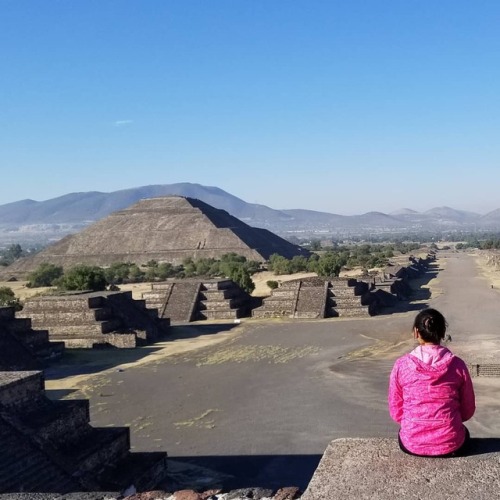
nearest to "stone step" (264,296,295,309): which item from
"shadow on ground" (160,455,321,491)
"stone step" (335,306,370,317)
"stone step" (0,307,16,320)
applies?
"stone step" (335,306,370,317)

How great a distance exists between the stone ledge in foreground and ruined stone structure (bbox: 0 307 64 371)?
17917mm

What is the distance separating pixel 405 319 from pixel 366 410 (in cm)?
1798

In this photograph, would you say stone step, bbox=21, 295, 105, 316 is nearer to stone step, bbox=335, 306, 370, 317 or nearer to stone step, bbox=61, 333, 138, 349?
stone step, bbox=61, 333, 138, 349

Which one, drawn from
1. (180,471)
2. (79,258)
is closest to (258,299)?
(180,471)

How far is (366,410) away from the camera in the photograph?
48.8 feet

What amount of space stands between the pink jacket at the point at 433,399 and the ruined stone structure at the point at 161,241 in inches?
3048

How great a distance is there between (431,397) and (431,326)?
46 centimetres

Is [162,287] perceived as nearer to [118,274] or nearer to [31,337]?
[31,337]

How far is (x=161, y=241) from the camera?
3701 inches

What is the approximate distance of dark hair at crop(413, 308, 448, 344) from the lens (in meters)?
4.23

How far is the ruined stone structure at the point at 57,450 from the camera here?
30.1ft

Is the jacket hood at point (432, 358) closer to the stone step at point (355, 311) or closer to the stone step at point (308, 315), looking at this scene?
the stone step at point (308, 315)

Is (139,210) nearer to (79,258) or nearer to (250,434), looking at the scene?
(79,258)

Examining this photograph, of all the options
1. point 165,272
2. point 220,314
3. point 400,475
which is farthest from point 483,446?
point 165,272
